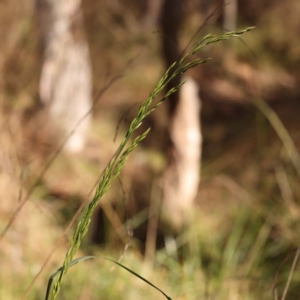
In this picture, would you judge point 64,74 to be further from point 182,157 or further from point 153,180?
point 182,157

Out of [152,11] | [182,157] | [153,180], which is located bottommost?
[153,180]

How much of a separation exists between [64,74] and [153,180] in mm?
1101

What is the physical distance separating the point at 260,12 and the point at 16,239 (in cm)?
317

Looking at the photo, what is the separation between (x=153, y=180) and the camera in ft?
6.95

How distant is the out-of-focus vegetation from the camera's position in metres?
1.20

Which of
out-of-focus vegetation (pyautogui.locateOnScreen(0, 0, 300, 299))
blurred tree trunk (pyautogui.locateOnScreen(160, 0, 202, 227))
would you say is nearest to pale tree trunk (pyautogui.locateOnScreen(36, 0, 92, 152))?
out-of-focus vegetation (pyautogui.locateOnScreen(0, 0, 300, 299))

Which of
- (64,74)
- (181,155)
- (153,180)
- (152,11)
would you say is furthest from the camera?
(152,11)

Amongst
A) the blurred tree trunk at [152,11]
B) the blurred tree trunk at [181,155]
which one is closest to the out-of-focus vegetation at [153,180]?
the blurred tree trunk at [181,155]

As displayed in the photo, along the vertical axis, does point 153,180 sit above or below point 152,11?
below

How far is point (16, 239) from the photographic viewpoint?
1.25 meters

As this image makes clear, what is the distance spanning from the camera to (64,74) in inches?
111

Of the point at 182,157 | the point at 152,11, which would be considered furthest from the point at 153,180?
the point at 152,11

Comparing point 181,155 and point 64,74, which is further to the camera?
point 64,74

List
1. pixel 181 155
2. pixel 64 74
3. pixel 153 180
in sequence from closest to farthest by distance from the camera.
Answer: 1. pixel 181 155
2. pixel 153 180
3. pixel 64 74
